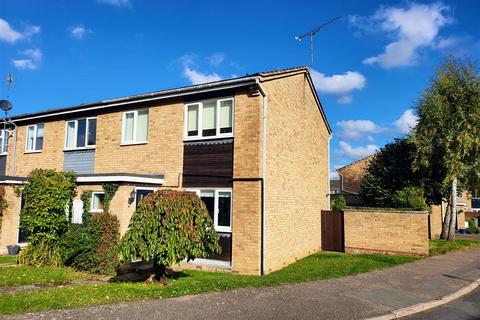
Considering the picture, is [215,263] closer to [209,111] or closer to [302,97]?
[209,111]

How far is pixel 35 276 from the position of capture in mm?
9875

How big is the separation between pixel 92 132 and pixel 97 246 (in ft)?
20.1

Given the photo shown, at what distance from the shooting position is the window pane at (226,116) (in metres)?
12.0

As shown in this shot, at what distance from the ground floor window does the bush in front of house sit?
5.01 metres

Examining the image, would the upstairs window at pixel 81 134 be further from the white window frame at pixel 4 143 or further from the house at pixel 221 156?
the white window frame at pixel 4 143

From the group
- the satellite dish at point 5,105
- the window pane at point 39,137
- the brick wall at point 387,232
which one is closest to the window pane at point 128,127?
the window pane at point 39,137

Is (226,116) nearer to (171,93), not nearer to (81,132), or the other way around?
(171,93)

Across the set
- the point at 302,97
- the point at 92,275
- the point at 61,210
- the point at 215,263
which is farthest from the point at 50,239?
the point at 302,97

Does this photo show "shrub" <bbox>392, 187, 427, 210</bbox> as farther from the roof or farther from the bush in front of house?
the bush in front of house

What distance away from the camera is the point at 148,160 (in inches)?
528

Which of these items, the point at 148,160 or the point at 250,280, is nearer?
the point at 250,280

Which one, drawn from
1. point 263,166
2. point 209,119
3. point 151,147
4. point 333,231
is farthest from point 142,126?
point 333,231

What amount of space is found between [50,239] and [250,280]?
6.84 meters

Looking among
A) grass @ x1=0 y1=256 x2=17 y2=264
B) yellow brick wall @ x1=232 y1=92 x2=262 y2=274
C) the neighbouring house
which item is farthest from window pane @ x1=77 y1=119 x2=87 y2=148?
the neighbouring house
